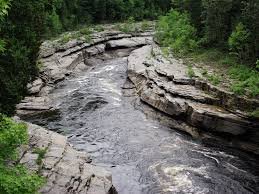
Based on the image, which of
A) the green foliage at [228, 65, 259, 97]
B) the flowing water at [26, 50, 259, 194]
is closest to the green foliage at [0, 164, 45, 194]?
the flowing water at [26, 50, 259, 194]

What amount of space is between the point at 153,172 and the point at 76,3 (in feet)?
162

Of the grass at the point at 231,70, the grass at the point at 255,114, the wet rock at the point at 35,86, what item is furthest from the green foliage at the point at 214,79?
the wet rock at the point at 35,86

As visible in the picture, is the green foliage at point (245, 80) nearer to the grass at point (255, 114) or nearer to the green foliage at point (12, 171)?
the grass at point (255, 114)

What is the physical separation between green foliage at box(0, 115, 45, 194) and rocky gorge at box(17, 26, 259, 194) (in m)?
4.42

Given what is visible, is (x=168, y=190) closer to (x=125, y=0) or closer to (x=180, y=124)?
(x=180, y=124)

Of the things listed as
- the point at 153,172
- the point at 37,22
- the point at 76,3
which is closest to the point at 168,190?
the point at 153,172

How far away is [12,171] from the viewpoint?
11.4 meters

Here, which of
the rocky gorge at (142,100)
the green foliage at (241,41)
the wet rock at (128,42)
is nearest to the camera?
the rocky gorge at (142,100)

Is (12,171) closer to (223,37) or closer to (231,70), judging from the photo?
(231,70)

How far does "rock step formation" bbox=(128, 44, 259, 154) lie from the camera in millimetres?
23766

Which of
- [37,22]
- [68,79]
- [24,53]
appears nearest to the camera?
[24,53]

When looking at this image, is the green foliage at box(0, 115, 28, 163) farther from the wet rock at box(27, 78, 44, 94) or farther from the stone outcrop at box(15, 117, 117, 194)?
the wet rock at box(27, 78, 44, 94)

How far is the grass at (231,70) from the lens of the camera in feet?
82.9

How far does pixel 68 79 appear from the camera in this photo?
128ft
